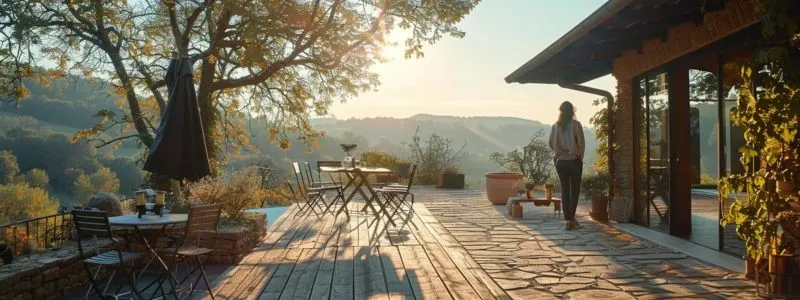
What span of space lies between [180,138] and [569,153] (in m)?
4.21

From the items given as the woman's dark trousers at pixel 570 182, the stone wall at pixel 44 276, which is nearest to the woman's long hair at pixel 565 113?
the woman's dark trousers at pixel 570 182

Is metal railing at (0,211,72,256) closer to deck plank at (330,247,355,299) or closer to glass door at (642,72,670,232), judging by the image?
deck plank at (330,247,355,299)

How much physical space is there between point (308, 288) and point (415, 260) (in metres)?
1.25

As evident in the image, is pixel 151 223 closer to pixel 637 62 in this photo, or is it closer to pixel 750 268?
pixel 750 268

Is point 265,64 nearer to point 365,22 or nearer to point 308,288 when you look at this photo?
point 365,22

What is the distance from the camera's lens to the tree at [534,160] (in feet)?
45.9

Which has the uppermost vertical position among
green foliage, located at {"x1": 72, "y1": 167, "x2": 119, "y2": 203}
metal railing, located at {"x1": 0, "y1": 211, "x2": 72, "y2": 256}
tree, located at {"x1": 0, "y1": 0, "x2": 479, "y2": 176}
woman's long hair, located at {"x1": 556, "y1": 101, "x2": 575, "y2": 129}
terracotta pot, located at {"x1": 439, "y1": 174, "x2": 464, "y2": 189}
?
tree, located at {"x1": 0, "y1": 0, "x2": 479, "y2": 176}

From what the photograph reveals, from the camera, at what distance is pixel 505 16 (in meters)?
8.34

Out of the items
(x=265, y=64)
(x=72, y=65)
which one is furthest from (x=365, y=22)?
(x=72, y=65)

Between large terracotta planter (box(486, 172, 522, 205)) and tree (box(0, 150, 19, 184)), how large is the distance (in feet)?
124

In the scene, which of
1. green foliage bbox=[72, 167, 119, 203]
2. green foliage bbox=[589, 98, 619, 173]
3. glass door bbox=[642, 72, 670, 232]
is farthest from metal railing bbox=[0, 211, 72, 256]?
green foliage bbox=[72, 167, 119, 203]

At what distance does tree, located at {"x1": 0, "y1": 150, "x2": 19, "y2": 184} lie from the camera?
37062 mm

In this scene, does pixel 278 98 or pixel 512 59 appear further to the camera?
pixel 278 98

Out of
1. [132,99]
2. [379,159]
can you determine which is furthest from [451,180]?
[132,99]
